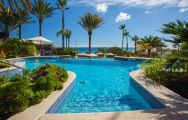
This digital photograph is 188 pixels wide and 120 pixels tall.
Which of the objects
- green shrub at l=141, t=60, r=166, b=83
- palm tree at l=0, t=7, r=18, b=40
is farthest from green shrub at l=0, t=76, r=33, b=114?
palm tree at l=0, t=7, r=18, b=40

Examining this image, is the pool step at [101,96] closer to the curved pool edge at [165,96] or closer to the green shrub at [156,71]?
the curved pool edge at [165,96]

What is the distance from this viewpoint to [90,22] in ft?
127

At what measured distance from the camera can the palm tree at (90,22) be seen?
38781mm

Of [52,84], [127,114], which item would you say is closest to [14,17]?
[52,84]

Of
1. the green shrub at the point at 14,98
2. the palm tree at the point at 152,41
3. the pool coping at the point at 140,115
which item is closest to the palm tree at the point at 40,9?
the palm tree at the point at 152,41

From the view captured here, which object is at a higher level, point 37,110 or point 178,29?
point 178,29

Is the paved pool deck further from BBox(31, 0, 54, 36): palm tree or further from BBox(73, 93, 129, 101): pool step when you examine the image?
BBox(31, 0, 54, 36): palm tree

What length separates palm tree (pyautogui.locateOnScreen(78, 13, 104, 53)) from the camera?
38.8 metres

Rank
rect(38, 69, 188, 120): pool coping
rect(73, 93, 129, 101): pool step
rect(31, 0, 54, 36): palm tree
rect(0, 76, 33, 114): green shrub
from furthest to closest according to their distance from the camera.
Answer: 1. rect(31, 0, 54, 36): palm tree
2. rect(73, 93, 129, 101): pool step
3. rect(0, 76, 33, 114): green shrub
4. rect(38, 69, 188, 120): pool coping

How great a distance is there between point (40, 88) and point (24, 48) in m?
20.0

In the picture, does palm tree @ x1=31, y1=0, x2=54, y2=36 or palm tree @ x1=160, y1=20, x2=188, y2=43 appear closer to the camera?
palm tree @ x1=160, y1=20, x2=188, y2=43

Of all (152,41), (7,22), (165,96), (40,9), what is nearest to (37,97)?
(165,96)

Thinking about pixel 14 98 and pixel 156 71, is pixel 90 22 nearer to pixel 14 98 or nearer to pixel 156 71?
pixel 156 71

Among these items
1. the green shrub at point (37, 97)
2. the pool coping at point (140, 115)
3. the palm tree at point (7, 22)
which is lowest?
the pool coping at point (140, 115)
